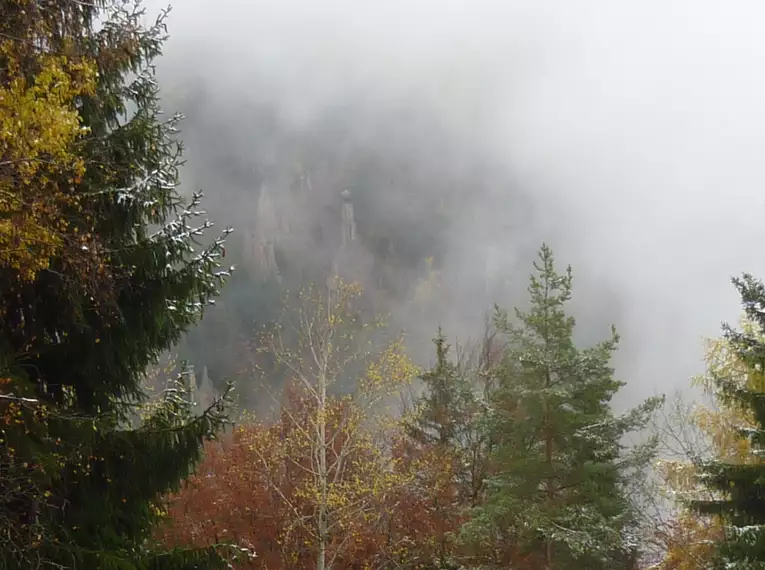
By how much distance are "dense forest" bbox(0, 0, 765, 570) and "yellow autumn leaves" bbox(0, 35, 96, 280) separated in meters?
0.02

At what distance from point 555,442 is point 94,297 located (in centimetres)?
964

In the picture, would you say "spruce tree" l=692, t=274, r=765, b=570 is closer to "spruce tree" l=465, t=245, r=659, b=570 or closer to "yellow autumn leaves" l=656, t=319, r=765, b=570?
"spruce tree" l=465, t=245, r=659, b=570

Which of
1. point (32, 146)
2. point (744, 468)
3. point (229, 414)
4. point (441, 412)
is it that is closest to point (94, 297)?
point (32, 146)

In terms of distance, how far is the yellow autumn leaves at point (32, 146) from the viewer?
348 cm

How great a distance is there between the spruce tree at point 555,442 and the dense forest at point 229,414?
51mm

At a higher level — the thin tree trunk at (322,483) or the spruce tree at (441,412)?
the spruce tree at (441,412)

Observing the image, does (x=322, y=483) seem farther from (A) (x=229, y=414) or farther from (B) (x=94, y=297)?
(B) (x=94, y=297)

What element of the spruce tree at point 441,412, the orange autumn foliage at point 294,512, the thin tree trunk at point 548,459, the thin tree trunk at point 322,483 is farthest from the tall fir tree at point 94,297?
the spruce tree at point 441,412

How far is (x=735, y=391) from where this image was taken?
820cm

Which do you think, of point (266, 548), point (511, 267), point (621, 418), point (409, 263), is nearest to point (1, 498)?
point (621, 418)

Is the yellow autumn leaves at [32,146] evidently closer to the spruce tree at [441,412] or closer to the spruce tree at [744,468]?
the spruce tree at [744,468]

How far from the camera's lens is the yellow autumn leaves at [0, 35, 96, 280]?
348 cm

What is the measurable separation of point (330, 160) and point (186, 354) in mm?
50920

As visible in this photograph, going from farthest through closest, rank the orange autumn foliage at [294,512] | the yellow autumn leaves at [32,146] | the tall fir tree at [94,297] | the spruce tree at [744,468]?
1. the orange autumn foliage at [294,512]
2. the spruce tree at [744,468]
3. the tall fir tree at [94,297]
4. the yellow autumn leaves at [32,146]
